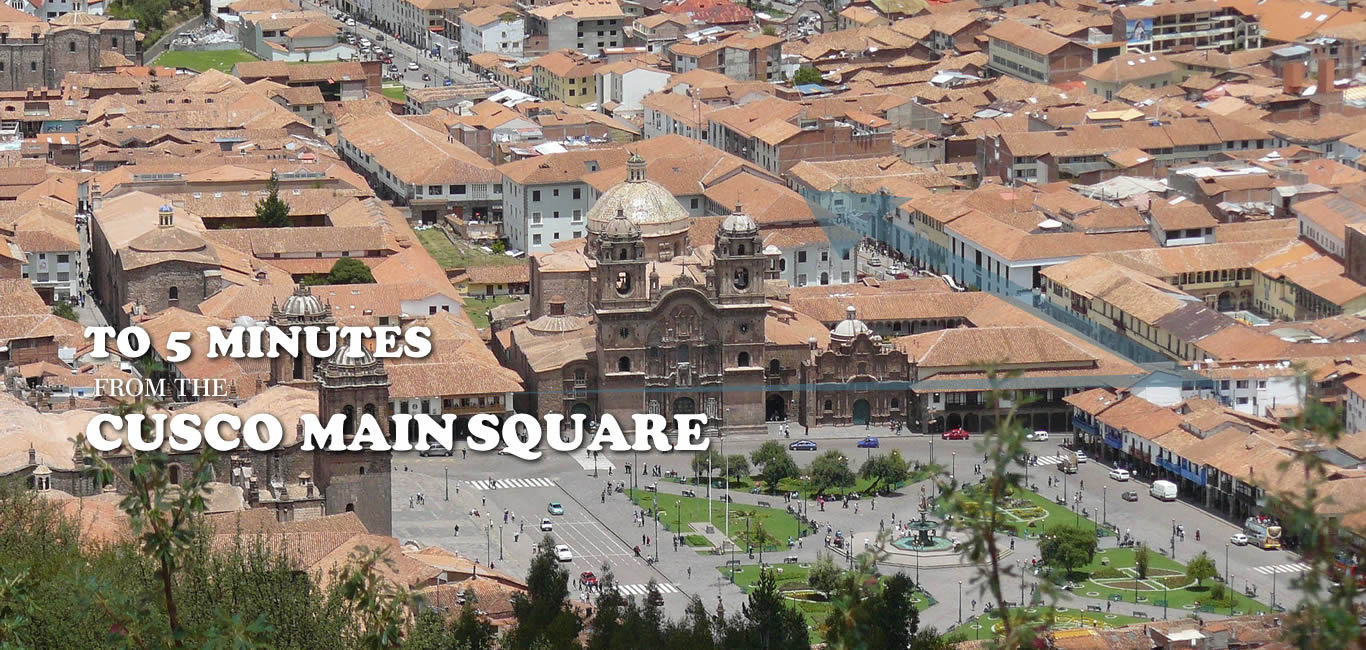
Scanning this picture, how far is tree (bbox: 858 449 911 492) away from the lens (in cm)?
6662

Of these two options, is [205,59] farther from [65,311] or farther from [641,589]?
[641,589]

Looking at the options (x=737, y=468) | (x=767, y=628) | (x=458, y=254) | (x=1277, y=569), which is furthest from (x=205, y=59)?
(x=767, y=628)

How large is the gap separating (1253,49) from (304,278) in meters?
52.5

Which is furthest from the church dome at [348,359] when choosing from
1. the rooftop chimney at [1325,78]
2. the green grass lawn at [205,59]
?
the green grass lawn at [205,59]

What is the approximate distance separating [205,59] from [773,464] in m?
68.3

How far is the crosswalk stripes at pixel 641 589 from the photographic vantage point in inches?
2309

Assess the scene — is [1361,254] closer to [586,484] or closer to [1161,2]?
[586,484]

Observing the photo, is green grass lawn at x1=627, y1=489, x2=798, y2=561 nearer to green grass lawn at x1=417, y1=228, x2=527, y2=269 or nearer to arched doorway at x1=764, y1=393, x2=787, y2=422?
arched doorway at x1=764, y1=393, x2=787, y2=422

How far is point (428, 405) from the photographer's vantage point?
233 feet

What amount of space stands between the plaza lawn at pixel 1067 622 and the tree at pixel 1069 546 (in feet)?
7.22

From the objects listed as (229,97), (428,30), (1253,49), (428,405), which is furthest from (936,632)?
(428,30)

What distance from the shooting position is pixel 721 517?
64.4 meters

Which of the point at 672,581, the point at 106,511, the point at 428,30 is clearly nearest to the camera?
the point at 106,511

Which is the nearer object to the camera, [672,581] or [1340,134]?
[672,581]
